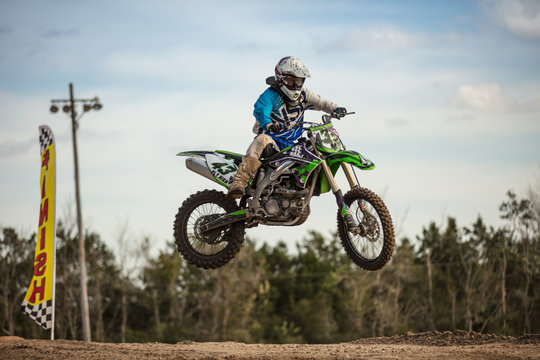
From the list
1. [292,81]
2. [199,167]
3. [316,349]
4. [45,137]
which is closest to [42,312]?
[45,137]

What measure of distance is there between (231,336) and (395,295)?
429 inches

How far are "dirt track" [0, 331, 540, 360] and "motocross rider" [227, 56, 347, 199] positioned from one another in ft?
9.36

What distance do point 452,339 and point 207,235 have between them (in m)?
5.41

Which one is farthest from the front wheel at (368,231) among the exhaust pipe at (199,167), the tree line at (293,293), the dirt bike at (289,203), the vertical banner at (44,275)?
the tree line at (293,293)

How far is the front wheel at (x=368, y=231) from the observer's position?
33.5 ft

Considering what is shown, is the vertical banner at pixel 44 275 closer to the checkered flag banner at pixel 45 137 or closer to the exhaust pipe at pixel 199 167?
the checkered flag banner at pixel 45 137

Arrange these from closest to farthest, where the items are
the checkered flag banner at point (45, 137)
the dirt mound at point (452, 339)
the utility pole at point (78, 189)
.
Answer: the dirt mound at point (452, 339) → the checkered flag banner at point (45, 137) → the utility pole at point (78, 189)

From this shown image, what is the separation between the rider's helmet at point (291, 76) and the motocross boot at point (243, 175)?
1.15 m

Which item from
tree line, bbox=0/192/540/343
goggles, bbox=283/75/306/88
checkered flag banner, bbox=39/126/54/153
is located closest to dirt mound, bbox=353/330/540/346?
goggles, bbox=283/75/306/88

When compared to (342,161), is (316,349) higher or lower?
lower

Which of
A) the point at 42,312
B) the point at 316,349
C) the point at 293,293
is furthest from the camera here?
the point at 293,293

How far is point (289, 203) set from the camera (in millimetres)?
10781

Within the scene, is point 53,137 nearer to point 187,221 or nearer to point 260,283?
point 187,221

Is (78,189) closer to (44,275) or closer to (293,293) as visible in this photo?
(44,275)
